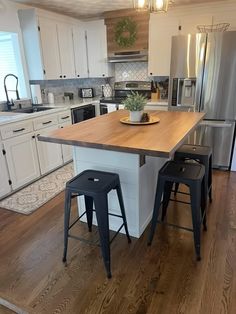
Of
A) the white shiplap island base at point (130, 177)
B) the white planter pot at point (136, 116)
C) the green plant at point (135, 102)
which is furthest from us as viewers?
the white planter pot at point (136, 116)

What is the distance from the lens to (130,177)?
6.41 feet

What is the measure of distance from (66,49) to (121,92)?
1.30 meters

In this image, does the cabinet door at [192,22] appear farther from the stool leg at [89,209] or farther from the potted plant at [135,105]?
the stool leg at [89,209]

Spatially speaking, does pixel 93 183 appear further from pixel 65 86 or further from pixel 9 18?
pixel 65 86

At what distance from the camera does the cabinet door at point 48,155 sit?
10.8 ft

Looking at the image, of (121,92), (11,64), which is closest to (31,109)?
(11,64)

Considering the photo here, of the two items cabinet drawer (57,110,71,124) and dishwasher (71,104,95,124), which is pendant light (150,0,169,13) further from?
dishwasher (71,104,95,124)

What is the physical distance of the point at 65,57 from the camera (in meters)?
4.09

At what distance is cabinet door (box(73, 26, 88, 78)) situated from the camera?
4285mm

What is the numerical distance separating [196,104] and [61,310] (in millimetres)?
2969

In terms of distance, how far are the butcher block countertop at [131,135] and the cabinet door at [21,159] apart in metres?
1.09

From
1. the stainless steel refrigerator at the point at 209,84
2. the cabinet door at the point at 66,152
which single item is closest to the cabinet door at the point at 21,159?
the cabinet door at the point at 66,152

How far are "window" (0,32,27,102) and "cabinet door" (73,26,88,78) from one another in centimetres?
109

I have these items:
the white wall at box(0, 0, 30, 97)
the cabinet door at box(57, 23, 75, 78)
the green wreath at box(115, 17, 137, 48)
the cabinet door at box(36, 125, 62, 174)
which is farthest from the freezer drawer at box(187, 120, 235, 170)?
the white wall at box(0, 0, 30, 97)
